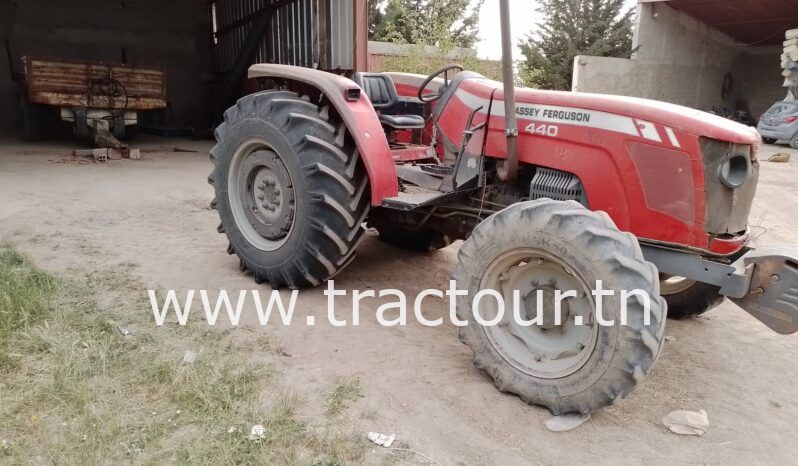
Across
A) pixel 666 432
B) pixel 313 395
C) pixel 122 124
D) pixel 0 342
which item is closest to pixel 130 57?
pixel 122 124

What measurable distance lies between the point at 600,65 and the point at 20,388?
1570 centimetres

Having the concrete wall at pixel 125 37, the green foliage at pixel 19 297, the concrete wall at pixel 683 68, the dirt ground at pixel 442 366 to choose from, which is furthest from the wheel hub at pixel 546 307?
the concrete wall at pixel 683 68

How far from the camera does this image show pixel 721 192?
9.15 feet

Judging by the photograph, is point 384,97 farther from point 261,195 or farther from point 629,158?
point 629,158

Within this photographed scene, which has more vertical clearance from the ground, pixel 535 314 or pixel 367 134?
pixel 367 134

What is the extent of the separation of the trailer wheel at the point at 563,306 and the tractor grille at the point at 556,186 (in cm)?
49

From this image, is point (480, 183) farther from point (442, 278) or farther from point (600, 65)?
point (600, 65)

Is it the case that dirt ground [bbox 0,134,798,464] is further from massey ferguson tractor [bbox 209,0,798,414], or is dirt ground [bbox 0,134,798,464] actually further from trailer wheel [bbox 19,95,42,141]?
trailer wheel [bbox 19,95,42,141]

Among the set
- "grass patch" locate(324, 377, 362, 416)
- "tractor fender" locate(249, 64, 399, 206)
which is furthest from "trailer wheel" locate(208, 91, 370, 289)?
"grass patch" locate(324, 377, 362, 416)

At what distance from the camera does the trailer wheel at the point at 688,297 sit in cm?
366

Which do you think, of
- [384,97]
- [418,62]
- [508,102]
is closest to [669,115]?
[508,102]

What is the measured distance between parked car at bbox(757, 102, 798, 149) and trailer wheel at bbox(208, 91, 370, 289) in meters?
14.4

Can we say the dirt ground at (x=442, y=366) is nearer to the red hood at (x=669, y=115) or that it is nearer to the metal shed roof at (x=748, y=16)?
the red hood at (x=669, y=115)
